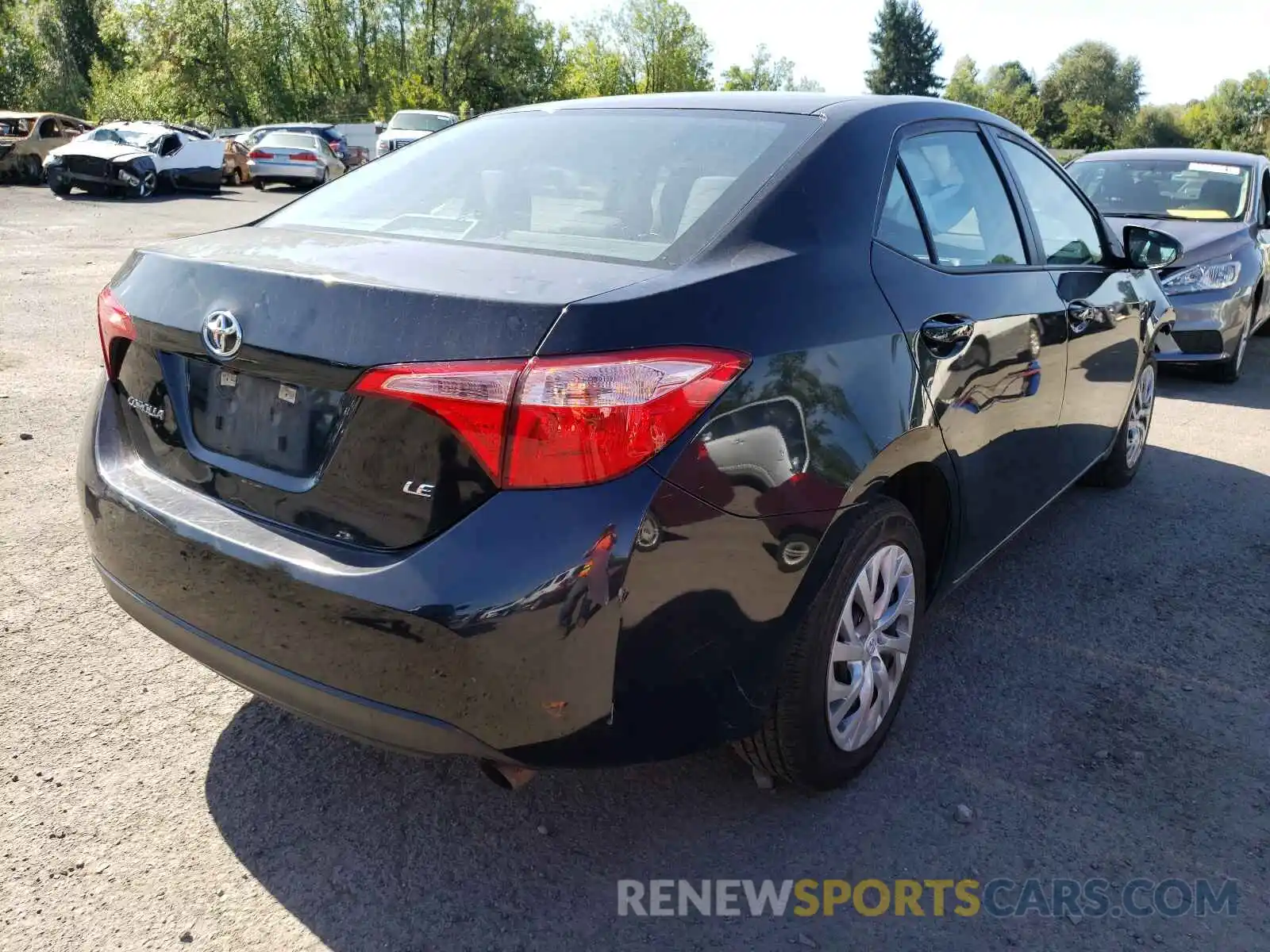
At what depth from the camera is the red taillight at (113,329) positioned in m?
2.43

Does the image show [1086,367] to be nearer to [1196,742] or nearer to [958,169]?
[958,169]

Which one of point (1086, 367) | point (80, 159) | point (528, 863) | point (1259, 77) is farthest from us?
point (1259, 77)

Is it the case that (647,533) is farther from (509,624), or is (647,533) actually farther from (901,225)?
(901,225)

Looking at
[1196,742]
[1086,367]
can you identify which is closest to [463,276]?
[1196,742]

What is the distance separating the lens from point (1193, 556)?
4348 mm

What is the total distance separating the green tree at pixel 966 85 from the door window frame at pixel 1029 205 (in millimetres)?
81048

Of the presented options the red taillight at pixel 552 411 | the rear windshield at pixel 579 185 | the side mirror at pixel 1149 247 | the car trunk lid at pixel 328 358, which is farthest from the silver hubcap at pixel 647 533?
the side mirror at pixel 1149 247

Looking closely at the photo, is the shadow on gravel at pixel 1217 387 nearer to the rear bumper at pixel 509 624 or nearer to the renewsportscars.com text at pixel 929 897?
the renewsportscars.com text at pixel 929 897

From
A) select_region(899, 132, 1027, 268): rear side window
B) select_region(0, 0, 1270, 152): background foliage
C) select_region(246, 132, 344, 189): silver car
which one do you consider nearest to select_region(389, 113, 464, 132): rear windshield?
select_region(246, 132, 344, 189): silver car

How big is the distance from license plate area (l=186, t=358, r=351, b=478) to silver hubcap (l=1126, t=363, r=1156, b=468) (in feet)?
13.4

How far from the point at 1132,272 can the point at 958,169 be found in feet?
5.58

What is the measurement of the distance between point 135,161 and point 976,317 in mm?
23490

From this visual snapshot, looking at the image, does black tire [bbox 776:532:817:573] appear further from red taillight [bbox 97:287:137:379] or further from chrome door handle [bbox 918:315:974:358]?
red taillight [bbox 97:287:137:379]

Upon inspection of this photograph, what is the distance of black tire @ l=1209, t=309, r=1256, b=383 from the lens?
7.76 meters
